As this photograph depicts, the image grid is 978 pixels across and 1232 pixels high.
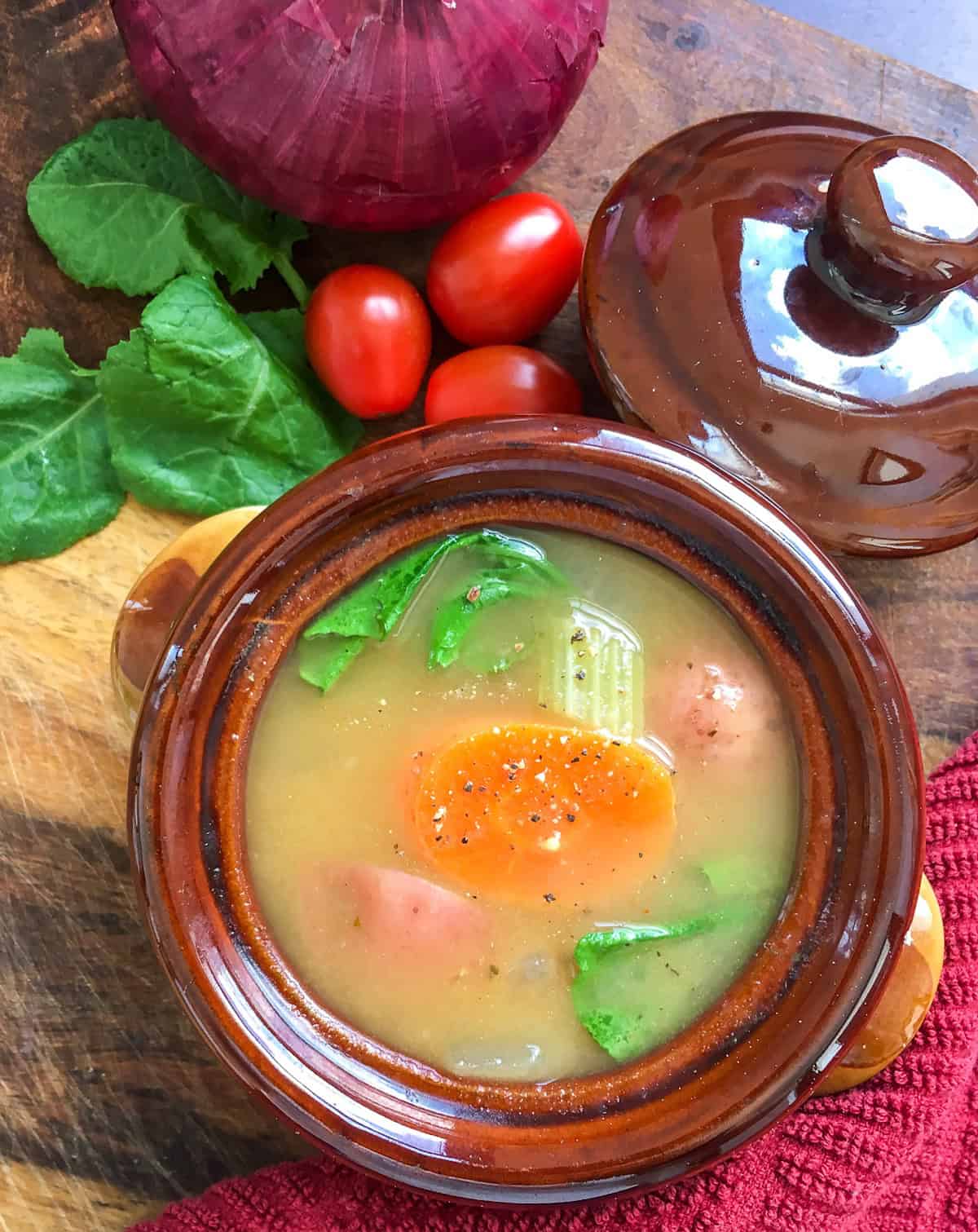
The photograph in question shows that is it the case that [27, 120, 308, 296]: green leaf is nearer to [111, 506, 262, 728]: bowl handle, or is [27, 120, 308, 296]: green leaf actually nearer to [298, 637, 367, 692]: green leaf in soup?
[111, 506, 262, 728]: bowl handle

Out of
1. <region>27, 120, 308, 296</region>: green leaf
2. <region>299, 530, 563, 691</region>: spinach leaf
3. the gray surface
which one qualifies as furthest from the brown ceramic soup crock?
the gray surface

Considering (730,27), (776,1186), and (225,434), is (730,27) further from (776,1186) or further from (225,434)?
(776,1186)

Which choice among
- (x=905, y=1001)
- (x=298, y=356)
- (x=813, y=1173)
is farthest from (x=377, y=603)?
(x=813, y=1173)

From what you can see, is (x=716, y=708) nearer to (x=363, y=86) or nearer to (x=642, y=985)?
(x=642, y=985)

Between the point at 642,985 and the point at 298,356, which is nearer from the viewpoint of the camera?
the point at 642,985

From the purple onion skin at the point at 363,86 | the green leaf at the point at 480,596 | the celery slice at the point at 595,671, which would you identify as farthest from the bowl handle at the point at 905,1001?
the purple onion skin at the point at 363,86

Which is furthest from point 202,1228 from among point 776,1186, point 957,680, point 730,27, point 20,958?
point 730,27
